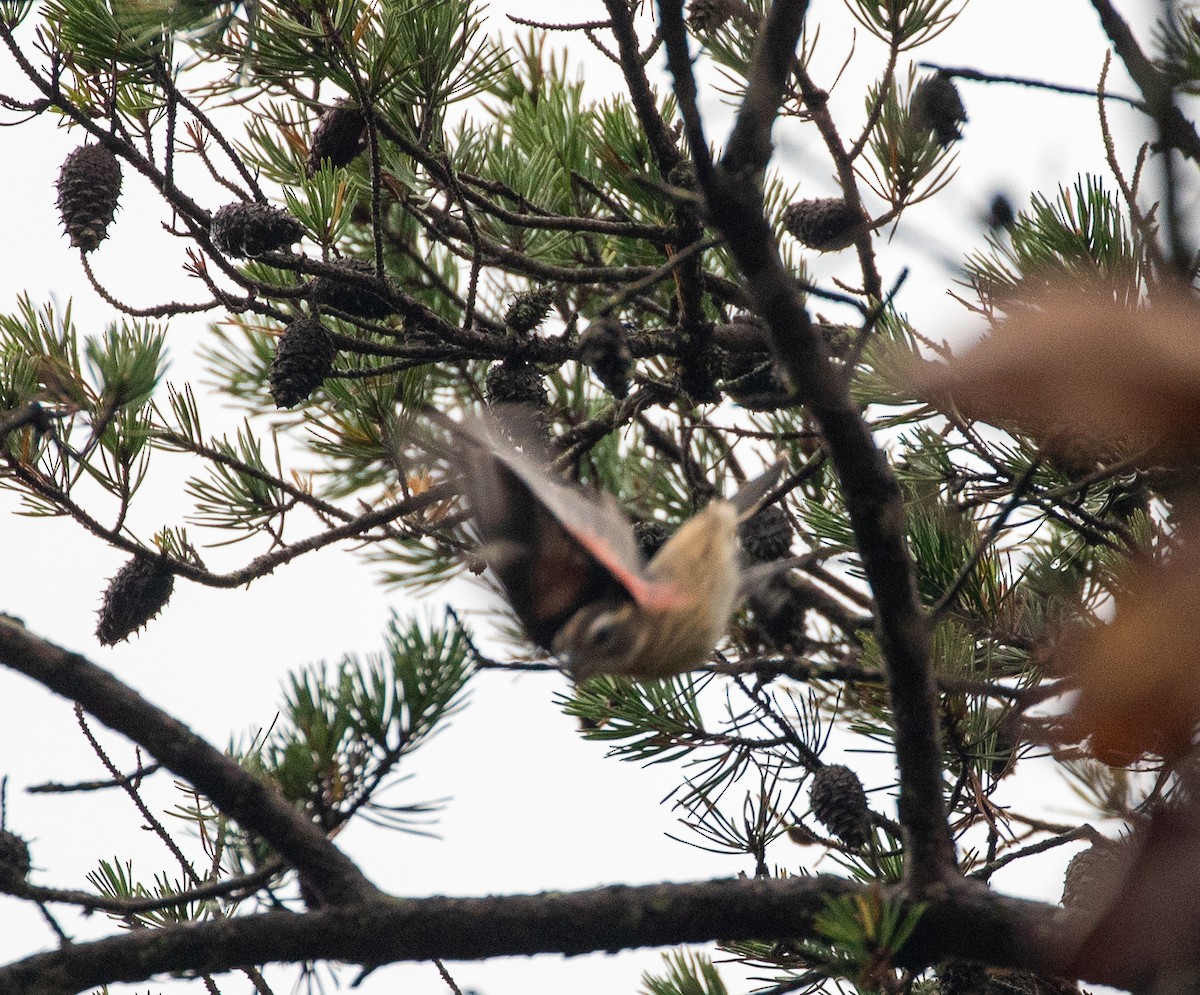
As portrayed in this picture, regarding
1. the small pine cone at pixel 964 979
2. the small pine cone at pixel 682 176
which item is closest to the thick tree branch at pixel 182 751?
the small pine cone at pixel 964 979

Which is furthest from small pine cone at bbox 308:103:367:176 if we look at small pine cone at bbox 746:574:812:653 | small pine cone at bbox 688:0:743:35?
small pine cone at bbox 746:574:812:653

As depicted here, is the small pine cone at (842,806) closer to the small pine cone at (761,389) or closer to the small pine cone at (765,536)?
the small pine cone at (765,536)

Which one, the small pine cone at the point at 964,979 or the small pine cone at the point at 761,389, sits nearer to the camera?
the small pine cone at the point at 964,979

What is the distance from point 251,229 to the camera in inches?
63.9

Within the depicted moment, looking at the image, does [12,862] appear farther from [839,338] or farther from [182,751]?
[839,338]

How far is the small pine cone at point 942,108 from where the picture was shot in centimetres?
177

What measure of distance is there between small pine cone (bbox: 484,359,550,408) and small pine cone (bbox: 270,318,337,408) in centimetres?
28

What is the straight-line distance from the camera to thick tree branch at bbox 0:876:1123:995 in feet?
3.65

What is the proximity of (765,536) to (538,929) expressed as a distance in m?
0.93

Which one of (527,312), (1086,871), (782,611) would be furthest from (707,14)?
(1086,871)

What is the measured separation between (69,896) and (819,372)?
0.95 metres

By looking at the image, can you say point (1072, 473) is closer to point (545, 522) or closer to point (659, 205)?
point (659, 205)

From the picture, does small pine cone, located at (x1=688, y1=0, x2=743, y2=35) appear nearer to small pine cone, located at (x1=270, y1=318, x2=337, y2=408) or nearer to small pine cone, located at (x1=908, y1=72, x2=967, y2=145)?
small pine cone, located at (x1=908, y1=72, x2=967, y2=145)

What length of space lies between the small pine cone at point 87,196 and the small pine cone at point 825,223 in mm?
1164
